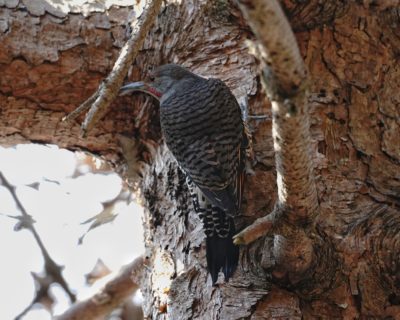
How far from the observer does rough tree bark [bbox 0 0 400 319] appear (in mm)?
2123

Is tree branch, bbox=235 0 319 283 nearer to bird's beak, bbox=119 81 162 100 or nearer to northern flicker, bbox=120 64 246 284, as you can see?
northern flicker, bbox=120 64 246 284

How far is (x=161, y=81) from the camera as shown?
2941 millimetres

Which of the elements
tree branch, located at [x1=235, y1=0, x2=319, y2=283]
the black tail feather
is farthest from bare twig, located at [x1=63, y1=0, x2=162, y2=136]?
the black tail feather

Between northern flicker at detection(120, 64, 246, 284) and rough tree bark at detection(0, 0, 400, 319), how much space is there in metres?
0.05

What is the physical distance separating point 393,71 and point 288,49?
1.44 meters

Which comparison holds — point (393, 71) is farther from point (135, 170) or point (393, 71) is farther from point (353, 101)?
point (135, 170)

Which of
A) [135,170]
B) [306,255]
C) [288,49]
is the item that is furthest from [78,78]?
[288,49]

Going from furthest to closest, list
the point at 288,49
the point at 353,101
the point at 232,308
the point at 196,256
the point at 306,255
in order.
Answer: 1. the point at 353,101
2. the point at 196,256
3. the point at 232,308
4. the point at 306,255
5. the point at 288,49

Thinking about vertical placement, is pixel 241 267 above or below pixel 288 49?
below

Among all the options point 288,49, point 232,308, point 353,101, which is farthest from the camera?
point 353,101

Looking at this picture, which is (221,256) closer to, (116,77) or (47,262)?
(116,77)

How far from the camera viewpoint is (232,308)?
213 centimetres

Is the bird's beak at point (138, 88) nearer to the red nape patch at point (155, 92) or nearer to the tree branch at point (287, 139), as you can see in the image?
the red nape patch at point (155, 92)

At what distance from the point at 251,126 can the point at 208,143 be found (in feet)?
0.73
